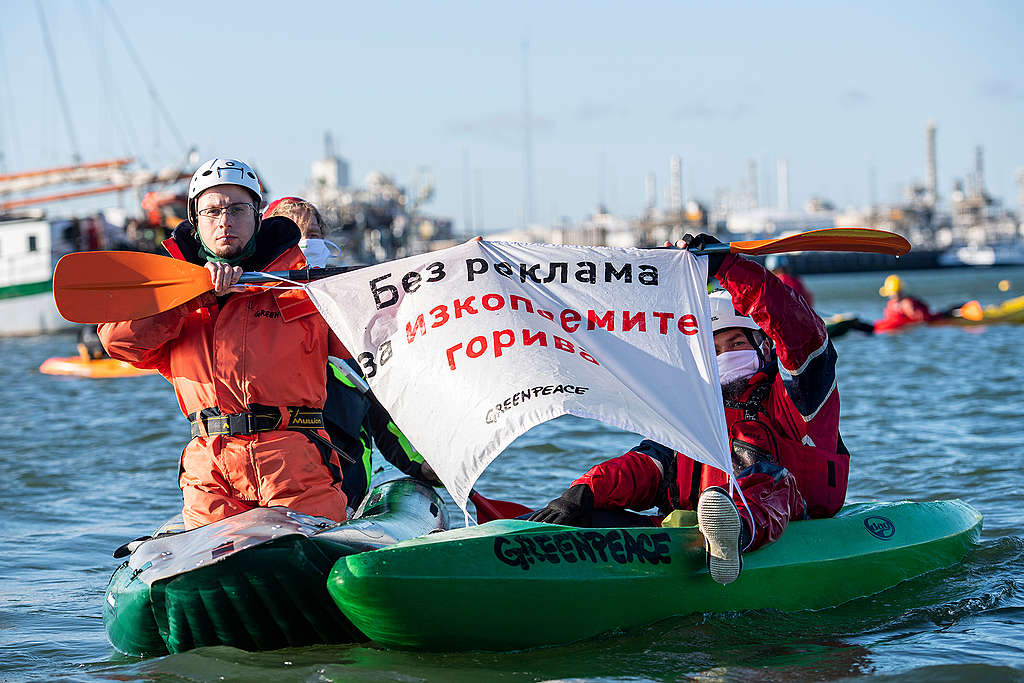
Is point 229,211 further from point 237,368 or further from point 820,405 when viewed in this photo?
point 820,405

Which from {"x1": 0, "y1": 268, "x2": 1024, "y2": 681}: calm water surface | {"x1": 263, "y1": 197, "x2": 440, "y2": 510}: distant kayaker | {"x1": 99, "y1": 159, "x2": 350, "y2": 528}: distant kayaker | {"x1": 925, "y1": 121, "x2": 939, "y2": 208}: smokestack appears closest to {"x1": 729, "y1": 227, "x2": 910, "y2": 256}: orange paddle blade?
{"x1": 0, "y1": 268, "x2": 1024, "y2": 681}: calm water surface

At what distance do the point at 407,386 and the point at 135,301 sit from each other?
109 centimetres

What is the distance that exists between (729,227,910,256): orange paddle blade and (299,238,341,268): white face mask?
78.0 inches

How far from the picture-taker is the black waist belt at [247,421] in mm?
4508

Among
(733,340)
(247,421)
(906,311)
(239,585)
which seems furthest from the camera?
(906,311)

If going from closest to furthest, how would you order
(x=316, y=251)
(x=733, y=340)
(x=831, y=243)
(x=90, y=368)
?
(x=831, y=243) < (x=316, y=251) < (x=733, y=340) < (x=90, y=368)

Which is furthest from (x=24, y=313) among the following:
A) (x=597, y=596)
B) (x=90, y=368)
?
(x=597, y=596)

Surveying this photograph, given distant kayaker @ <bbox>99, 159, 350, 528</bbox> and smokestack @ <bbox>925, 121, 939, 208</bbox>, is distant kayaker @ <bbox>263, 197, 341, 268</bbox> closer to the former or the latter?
distant kayaker @ <bbox>99, 159, 350, 528</bbox>

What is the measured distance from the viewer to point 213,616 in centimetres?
443

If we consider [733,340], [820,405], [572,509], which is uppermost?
[733,340]

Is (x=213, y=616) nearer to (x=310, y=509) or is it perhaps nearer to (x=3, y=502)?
(x=310, y=509)

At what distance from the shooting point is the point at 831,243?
5367mm

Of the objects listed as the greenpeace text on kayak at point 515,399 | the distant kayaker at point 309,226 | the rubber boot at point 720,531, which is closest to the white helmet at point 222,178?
the distant kayaker at point 309,226

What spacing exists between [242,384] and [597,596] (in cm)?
160
